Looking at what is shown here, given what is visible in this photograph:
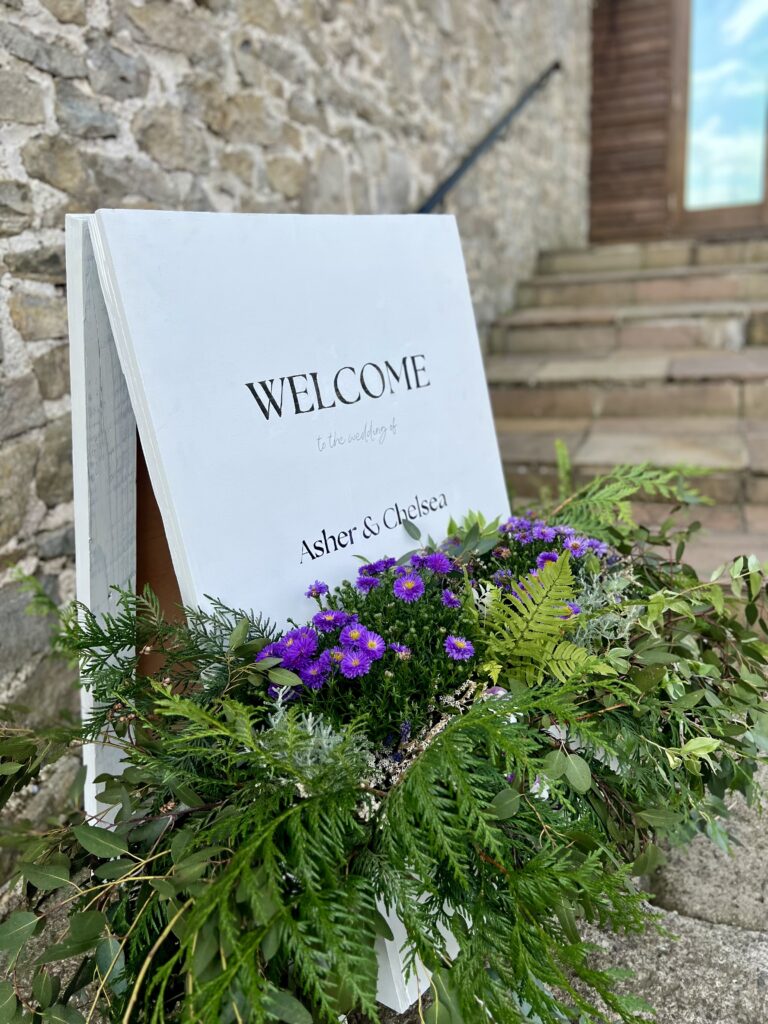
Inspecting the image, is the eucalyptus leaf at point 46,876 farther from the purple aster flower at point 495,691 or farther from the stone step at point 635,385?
the stone step at point 635,385

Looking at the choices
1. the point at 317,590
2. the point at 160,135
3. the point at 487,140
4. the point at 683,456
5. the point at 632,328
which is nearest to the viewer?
the point at 317,590

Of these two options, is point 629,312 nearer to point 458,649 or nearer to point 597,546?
point 597,546

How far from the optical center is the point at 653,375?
10.6 ft

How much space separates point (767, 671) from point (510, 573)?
0.41 m

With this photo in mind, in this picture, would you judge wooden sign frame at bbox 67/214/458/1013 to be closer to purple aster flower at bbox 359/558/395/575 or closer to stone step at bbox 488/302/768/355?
purple aster flower at bbox 359/558/395/575

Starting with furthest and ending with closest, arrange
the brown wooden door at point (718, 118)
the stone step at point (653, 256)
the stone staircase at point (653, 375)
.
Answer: the brown wooden door at point (718, 118) → the stone step at point (653, 256) → the stone staircase at point (653, 375)

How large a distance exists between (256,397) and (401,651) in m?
0.42

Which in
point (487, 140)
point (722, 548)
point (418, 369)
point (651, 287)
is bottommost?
point (722, 548)

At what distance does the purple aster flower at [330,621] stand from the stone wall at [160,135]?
0.75 meters

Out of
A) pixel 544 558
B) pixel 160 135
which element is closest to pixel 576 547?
pixel 544 558

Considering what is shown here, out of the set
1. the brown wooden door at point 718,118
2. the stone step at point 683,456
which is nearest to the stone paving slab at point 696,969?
the stone step at point 683,456

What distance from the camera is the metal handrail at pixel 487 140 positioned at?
120 inches

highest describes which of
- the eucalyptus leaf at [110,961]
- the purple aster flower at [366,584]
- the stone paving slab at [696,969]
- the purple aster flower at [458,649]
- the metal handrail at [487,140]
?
the metal handrail at [487,140]

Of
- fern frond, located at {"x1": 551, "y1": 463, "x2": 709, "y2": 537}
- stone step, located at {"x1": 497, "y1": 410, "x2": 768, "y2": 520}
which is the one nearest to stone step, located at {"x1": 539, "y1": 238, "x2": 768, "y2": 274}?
stone step, located at {"x1": 497, "y1": 410, "x2": 768, "y2": 520}
